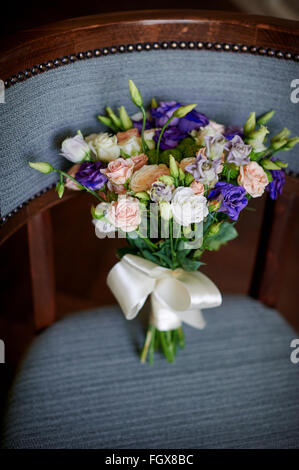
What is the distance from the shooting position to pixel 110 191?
0.66m

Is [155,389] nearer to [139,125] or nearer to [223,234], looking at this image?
[223,234]

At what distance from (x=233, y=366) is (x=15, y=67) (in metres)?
0.59

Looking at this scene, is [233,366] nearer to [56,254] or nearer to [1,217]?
[1,217]

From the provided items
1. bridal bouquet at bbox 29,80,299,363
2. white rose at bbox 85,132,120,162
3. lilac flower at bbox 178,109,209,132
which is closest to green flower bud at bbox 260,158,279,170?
bridal bouquet at bbox 29,80,299,363

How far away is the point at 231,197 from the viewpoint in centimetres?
59

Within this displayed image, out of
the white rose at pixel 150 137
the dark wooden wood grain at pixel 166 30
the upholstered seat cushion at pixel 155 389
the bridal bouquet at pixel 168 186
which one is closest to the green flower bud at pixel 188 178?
the bridal bouquet at pixel 168 186

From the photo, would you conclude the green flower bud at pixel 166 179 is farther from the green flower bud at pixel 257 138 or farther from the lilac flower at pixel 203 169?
the green flower bud at pixel 257 138

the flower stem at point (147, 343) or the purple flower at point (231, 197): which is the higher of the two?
the purple flower at point (231, 197)

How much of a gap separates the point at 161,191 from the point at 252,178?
125mm

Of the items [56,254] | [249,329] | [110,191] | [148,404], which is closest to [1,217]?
[110,191]

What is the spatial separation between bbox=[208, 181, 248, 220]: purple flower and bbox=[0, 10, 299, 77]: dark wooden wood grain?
246 mm

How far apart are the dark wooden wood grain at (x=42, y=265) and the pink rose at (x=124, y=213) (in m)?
0.20

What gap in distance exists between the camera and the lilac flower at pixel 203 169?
563 millimetres

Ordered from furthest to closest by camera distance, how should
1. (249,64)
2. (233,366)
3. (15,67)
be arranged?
1. (233,366)
2. (249,64)
3. (15,67)
